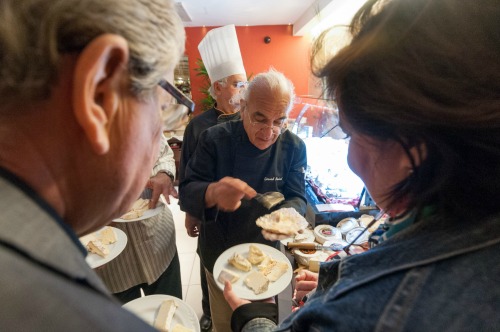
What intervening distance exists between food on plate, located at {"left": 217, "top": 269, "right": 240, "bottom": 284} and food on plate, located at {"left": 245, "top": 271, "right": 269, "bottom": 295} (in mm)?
63

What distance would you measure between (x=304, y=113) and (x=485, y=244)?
229cm

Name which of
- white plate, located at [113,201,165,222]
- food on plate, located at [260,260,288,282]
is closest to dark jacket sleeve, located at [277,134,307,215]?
food on plate, located at [260,260,288,282]

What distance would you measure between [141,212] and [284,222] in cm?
95

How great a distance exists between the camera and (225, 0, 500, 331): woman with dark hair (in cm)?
40

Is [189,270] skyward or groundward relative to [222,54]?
groundward

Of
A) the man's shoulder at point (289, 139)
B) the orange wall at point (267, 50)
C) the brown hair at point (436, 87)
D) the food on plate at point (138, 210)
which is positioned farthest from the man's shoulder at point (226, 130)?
the orange wall at point (267, 50)

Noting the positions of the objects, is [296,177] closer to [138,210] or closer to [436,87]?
[138,210]

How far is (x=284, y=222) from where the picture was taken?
4.73 ft

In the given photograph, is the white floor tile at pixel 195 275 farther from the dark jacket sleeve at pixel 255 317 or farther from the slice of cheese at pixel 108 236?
the dark jacket sleeve at pixel 255 317

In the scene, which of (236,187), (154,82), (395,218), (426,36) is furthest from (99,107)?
(236,187)

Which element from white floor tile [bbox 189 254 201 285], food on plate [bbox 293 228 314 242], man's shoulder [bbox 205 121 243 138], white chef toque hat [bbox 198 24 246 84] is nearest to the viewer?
man's shoulder [bbox 205 121 243 138]

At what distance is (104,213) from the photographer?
50 centimetres

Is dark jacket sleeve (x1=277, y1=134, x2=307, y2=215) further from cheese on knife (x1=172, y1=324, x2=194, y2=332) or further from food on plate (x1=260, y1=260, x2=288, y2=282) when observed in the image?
cheese on knife (x1=172, y1=324, x2=194, y2=332)

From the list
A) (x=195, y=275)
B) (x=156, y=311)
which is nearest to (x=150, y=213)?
(x=156, y=311)
